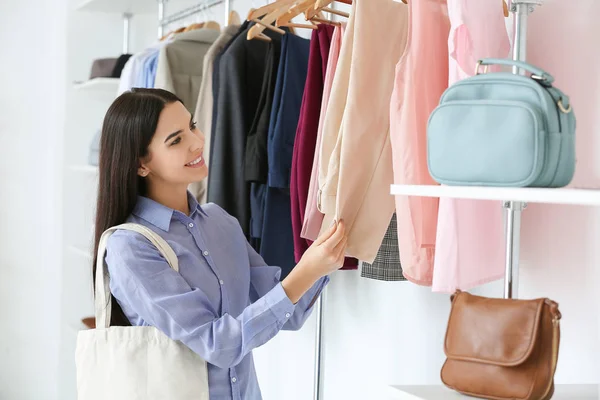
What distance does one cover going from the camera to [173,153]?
1.87 m

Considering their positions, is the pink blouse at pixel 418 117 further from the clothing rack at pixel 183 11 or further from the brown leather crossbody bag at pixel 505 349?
the clothing rack at pixel 183 11

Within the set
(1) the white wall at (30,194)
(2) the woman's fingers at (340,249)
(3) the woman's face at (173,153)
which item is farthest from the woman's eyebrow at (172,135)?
(1) the white wall at (30,194)

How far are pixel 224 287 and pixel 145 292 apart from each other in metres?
0.24

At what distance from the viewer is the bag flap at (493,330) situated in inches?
52.7

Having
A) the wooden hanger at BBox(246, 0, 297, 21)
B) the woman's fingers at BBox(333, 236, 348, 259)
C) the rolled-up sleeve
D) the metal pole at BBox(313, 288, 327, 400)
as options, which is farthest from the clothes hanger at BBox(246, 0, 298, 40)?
the metal pole at BBox(313, 288, 327, 400)

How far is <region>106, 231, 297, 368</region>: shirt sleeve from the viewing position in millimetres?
1688

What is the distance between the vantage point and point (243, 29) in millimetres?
2582

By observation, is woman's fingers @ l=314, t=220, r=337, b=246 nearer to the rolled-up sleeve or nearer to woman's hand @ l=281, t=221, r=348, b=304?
woman's hand @ l=281, t=221, r=348, b=304

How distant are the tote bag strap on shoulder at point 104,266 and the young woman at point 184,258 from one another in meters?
0.02

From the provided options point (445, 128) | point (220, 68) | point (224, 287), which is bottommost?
point (224, 287)

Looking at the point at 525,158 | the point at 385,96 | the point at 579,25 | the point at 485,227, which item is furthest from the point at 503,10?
the point at 525,158

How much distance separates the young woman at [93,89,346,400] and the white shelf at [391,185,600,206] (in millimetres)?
382

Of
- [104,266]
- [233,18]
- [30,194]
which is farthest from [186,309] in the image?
[30,194]

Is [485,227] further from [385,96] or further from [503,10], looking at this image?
[503,10]
